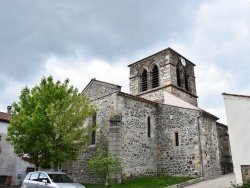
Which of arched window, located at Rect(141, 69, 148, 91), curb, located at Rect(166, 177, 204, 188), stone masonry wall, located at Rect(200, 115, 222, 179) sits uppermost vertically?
arched window, located at Rect(141, 69, 148, 91)

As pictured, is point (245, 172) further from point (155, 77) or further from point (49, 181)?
point (155, 77)

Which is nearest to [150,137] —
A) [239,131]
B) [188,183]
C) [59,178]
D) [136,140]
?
[136,140]

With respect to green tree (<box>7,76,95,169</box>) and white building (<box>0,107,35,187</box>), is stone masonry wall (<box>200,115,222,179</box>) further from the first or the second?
white building (<box>0,107,35,187</box>)

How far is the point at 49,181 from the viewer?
995 centimetres

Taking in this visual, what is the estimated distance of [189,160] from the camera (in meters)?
16.5

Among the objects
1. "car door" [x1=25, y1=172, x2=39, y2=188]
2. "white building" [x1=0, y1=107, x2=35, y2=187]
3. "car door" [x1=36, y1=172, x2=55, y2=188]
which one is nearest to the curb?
"car door" [x1=36, y1=172, x2=55, y2=188]

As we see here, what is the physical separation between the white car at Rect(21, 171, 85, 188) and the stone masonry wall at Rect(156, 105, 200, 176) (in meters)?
8.79

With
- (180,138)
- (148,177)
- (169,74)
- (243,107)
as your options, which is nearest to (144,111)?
(180,138)

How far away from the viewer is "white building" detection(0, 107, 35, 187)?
21.0m

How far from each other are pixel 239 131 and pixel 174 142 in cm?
720

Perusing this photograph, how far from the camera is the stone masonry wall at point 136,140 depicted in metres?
16.3

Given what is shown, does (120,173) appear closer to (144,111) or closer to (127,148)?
(127,148)

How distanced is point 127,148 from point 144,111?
353 cm

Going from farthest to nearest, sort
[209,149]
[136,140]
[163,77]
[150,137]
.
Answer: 1. [163,77]
2. [150,137]
3. [136,140]
4. [209,149]
